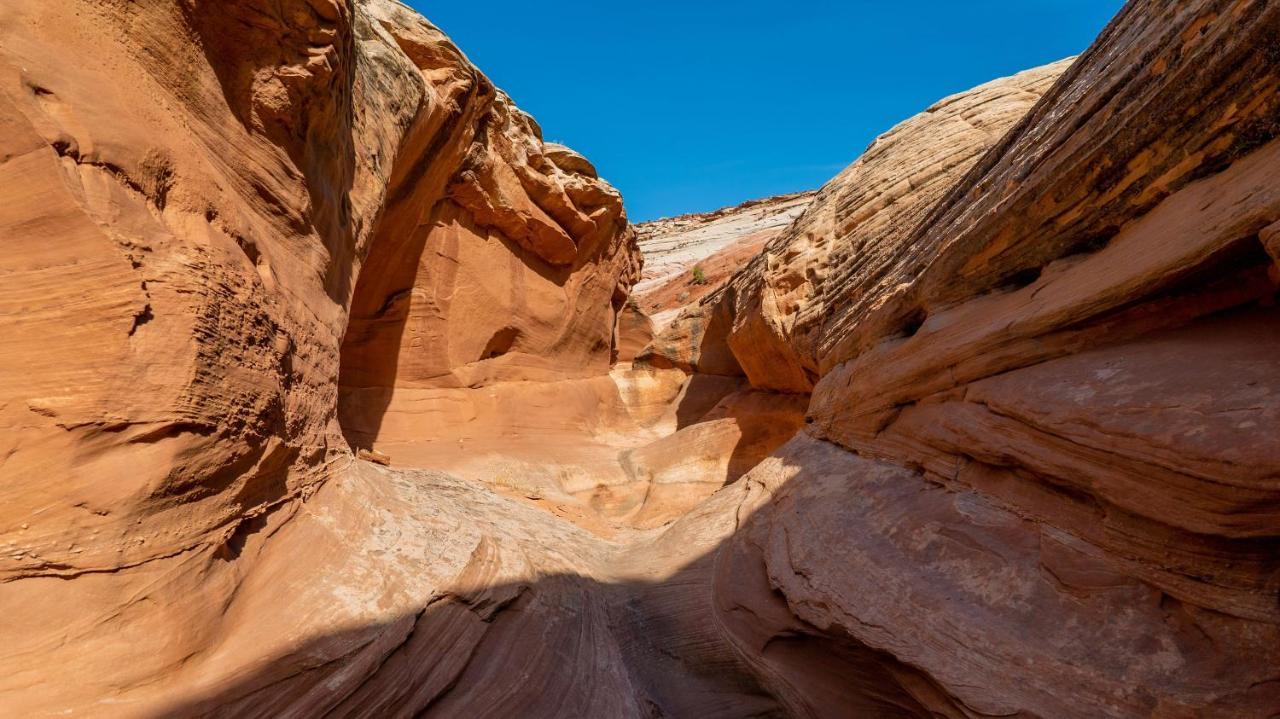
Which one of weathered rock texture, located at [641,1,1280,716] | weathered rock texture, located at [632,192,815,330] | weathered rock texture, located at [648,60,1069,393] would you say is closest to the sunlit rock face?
weathered rock texture, located at [641,1,1280,716]

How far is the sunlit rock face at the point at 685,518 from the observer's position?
7.23 feet

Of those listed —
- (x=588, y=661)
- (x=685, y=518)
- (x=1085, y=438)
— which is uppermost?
(x=1085, y=438)

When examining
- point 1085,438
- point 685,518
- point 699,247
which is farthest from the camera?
point 699,247

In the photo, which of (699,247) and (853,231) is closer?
(853,231)

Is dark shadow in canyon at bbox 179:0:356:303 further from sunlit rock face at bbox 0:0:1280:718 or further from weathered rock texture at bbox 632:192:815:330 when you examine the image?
weathered rock texture at bbox 632:192:815:330

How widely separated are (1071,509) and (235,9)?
5.57 m

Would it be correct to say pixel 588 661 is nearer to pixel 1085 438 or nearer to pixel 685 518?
pixel 685 518

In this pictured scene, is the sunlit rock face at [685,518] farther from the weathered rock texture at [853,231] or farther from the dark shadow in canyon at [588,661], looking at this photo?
the weathered rock texture at [853,231]

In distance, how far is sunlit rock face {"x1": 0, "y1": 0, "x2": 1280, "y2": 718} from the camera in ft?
7.23

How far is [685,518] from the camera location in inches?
227

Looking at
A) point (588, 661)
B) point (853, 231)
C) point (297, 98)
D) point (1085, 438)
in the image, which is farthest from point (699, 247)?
point (1085, 438)

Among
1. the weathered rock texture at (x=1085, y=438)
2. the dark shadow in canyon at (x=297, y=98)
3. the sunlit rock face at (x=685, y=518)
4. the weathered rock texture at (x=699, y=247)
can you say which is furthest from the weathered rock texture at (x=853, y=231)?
the weathered rock texture at (x=699, y=247)

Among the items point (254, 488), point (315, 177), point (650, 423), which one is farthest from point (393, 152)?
point (650, 423)

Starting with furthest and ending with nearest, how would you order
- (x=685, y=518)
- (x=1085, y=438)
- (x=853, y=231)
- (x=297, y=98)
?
(x=853, y=231) < (x=685, y=518) < (x=297, y=98) < (x=1085, y=438)
